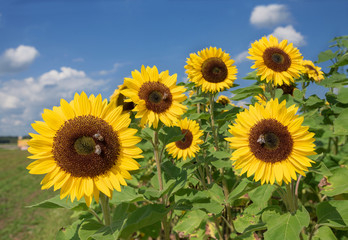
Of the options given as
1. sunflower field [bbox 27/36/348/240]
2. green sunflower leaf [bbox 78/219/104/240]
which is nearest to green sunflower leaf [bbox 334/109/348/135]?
sunflower field [bbox 27/36/348/240]

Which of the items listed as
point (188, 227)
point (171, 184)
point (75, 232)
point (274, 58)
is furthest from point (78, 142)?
point (274, 58)

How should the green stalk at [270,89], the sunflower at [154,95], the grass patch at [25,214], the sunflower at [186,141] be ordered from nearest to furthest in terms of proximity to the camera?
1. the sunflower at [154,95]
2. the green stalk at [270,89]
3. the sunflower at [186,141]
4. the grass patch at [25,214]

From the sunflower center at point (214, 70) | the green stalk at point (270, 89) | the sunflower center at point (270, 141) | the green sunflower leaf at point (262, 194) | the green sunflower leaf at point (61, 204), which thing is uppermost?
the sunflower center at point (214, 70)

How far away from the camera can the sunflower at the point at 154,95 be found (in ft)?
7.57

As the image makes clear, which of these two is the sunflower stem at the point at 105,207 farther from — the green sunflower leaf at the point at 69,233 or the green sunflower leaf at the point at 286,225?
the green sunflower leaf at the point at 286,225

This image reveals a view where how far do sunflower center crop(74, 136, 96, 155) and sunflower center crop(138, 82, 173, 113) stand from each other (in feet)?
2.20

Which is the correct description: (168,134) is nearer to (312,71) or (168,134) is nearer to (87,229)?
(87,229)

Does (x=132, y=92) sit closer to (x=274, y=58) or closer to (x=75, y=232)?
(x=75, y=232)

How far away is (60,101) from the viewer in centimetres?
184

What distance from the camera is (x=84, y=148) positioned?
1.79 metres

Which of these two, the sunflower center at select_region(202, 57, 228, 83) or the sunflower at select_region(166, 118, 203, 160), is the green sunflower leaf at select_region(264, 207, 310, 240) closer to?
the sunflower at select_region(166, 118, 203, 160)

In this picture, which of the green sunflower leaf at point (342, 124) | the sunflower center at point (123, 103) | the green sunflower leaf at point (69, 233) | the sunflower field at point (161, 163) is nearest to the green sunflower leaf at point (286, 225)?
the sunflower field at point (161, 163)

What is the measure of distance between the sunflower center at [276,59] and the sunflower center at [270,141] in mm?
1274

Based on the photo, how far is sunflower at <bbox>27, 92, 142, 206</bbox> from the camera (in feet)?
5.84
